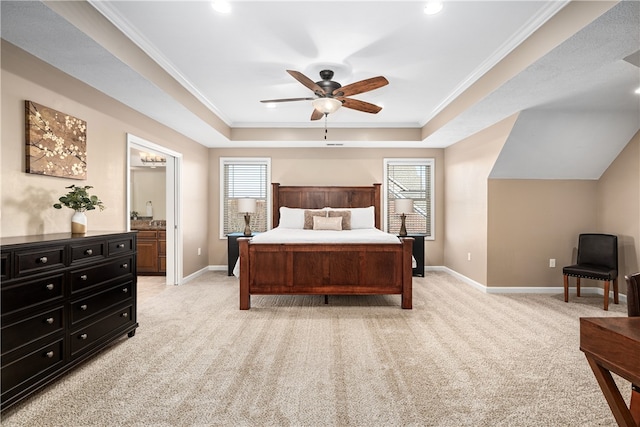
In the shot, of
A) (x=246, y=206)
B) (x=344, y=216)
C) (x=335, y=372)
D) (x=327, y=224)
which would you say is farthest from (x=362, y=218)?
(x=335, y=372)

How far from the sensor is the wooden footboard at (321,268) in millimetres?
4008

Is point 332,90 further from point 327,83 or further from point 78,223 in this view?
point 78,223

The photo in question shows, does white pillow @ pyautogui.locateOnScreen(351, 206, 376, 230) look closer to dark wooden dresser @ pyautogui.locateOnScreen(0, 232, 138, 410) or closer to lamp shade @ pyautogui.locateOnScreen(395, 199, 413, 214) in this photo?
lamp shade @ pyautogui.locateOnScreen(395, 199, 413, 214)

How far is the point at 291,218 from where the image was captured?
5.79m

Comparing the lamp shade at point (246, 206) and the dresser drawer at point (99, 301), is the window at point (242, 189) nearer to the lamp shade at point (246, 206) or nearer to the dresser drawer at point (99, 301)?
the lamp shade at point (246, 206)

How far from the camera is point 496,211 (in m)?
4.84

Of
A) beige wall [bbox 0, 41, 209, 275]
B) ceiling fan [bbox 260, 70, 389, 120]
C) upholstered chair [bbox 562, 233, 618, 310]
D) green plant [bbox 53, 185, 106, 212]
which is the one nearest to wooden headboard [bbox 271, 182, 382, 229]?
beige wall [bbox 0, 41, 209, 275]

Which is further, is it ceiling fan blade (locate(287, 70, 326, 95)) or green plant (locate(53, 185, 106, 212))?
ceiling fan blade (locate(287, 70, 326, 95))

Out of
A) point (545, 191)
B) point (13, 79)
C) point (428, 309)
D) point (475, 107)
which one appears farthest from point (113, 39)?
point (545, 191)

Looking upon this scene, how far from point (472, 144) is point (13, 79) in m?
5.61

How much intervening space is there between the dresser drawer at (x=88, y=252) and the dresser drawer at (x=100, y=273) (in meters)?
0.08

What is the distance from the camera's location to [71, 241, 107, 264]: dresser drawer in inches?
95.9

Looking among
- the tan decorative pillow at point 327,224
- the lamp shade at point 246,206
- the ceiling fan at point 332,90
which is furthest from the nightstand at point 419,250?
the ceiling fan at point 332,90

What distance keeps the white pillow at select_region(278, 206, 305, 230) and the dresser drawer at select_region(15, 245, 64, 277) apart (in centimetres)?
368
